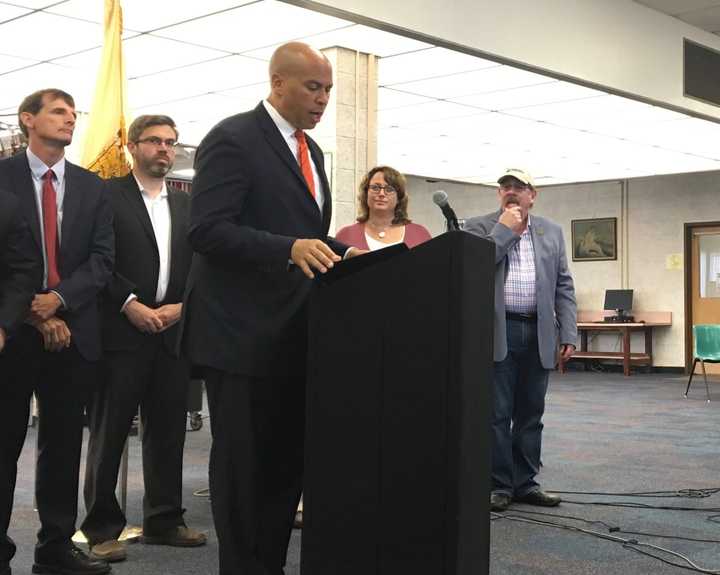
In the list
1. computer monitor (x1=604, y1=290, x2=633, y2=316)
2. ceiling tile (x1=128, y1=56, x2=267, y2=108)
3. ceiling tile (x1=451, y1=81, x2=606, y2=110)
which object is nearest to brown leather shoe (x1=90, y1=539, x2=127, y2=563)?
ceiling tile (x1=128, y1=56, x2=267, y2=108)

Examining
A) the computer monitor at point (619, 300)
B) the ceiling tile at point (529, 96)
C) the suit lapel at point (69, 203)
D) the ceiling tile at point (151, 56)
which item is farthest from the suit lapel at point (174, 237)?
the computer monitor at point (619, 300)

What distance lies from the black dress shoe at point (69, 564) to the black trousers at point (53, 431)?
0.08 ft

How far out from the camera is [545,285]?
14.5 ft

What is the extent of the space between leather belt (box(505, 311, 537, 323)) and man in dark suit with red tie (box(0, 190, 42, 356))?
7.34 ft

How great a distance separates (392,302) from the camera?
1.96m

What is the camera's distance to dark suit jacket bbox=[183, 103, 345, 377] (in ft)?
7.37

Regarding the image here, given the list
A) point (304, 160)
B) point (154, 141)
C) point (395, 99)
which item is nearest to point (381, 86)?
point (395, 99)

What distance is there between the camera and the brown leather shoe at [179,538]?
11.6ft

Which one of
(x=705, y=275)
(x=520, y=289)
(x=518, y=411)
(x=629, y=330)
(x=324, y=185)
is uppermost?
(x=705, y=275)

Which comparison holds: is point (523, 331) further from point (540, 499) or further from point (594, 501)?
point (594, 501)

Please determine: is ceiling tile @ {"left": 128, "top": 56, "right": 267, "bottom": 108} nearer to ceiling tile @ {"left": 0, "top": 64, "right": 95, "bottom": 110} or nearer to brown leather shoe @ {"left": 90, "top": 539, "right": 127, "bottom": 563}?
ceiling tile @ {"left": 0, "top": 64, "right": 95, "bottom": 110}

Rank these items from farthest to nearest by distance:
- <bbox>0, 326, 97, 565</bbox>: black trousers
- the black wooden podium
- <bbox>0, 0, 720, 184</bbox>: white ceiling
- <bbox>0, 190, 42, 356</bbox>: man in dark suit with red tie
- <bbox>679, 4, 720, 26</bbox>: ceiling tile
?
1. <bbox>679, 4, 720, 26</bbox>: ceiling tile
2. <bbox>0, 0, 720, 184</bbox>: white ceiling
3. <bbox>0, 326, 97, 565</bbox>: black trousers
4. <bbox>0, 190, 42, 356</bbox>: man in dark suit with red tie
5. the black wooden podium

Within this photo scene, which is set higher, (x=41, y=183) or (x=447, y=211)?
(x=41, y=183)

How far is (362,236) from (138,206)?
1.11 m
